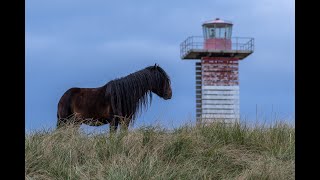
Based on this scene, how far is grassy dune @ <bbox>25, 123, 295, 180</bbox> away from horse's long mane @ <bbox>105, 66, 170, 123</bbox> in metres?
2.22

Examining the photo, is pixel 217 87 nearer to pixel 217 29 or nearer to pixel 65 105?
pixel 217 29

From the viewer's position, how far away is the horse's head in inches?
365

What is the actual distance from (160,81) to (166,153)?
326 cm

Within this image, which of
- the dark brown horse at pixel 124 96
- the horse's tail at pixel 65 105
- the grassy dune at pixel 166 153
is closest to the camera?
the grassy dune at pixel 166 153

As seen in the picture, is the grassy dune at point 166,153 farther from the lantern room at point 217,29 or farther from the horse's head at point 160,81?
the lantern room at point 217,29

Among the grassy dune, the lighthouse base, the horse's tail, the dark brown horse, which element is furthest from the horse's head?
the lighthouse base

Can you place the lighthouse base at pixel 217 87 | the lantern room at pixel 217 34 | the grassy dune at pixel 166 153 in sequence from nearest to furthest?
the grassy dune at pixel 166 153 < the lighthouse base at pixel 217 87 < the lantern room at pixel 217 34

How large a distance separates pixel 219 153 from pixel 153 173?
117cm

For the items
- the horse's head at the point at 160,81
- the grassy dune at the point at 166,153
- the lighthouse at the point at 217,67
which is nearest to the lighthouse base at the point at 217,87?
the lighthouse at the point at 217,67

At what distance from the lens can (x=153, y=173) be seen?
17.5ft

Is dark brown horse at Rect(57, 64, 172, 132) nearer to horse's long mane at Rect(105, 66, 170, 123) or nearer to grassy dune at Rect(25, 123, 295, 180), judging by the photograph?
horse's long mane at Rect(105, 66, 170, 123)

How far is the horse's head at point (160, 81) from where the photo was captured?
9266 mm
